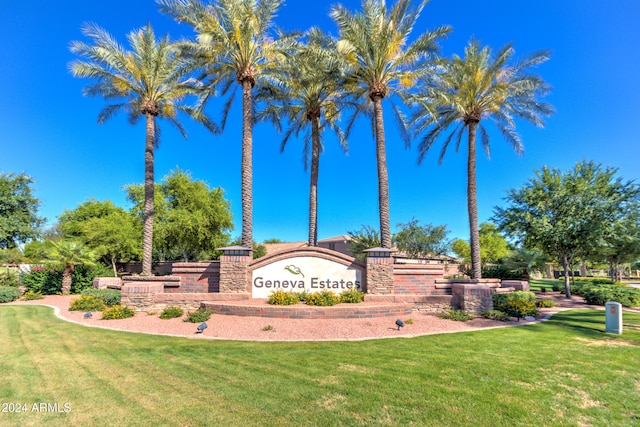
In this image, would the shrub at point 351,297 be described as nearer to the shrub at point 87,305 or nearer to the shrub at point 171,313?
the shrub at point 171,313

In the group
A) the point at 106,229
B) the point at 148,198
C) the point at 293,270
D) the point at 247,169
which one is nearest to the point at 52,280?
the point at 148,198

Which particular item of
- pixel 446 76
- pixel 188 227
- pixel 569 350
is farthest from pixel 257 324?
pixel 188 227

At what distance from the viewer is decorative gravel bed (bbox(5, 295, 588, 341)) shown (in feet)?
27.6

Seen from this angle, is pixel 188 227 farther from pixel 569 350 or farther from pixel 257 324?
pixel 569 350

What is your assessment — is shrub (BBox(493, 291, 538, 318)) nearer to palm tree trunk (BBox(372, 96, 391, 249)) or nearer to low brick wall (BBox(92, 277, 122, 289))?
palm tree trunk (BBox(372, 96, 391, 249))

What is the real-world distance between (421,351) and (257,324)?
518 centimetres

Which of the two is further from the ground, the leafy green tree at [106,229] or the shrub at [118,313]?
the leafy green tree at [106,229]

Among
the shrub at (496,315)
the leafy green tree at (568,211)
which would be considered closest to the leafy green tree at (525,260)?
the leafy green tree at (568,211)

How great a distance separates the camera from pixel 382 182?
14695 mm

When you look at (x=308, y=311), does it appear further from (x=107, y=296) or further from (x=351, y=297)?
(x=107, y=296)

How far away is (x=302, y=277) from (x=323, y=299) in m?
1.53

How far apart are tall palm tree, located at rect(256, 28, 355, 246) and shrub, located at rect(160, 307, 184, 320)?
8.06 m

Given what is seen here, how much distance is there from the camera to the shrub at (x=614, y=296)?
15.2 meters

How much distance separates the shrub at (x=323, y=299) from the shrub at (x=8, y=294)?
16.2 m
